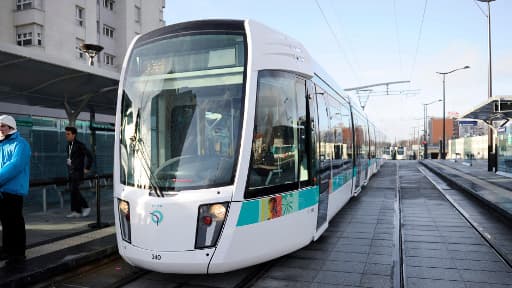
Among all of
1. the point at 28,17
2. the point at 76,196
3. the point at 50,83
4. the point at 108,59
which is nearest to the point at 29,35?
the point at 28,17

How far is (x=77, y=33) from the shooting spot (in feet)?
102

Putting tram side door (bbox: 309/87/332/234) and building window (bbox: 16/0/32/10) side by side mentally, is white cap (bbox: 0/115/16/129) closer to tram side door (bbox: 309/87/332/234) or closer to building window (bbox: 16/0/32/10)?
tram side door (bbox: 309/87/332/234)

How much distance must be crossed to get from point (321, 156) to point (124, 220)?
3.07 m

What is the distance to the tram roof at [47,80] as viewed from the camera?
7500 mm

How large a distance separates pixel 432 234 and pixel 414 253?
1630 mm

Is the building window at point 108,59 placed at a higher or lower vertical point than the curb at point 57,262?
higher

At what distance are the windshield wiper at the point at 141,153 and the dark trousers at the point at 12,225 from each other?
179 centimetres

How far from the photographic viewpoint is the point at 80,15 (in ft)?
105

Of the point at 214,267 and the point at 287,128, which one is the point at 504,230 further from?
the point at 214,267

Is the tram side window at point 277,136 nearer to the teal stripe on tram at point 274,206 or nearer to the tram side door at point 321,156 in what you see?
the teal stripe on tram at point 274,206

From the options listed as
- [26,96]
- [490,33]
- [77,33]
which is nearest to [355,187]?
[26,96]

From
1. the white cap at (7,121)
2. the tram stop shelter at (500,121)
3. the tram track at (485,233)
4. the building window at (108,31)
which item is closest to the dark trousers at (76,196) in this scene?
the white cap at (7,121)

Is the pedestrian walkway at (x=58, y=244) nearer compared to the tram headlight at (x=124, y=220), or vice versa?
the tram headlight at (x=124, y=220)

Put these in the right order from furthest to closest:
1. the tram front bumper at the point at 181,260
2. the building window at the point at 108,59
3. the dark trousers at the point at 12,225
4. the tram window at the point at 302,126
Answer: the building window at the point at 108,59
the tram window at the point at 302,126
the dark trousers at the point at 12,225
the tram front bumper at the point at 181,260
